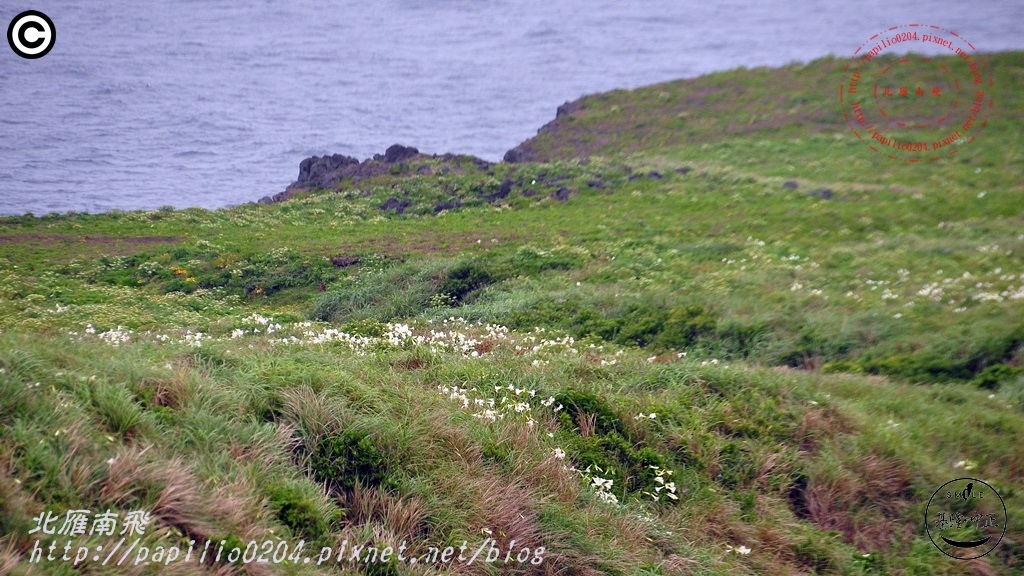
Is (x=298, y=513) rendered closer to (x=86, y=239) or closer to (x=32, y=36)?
(x=32, y=36)

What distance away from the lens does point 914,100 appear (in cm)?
3441

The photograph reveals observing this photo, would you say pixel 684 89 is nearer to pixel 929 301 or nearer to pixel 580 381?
pixel 929 301

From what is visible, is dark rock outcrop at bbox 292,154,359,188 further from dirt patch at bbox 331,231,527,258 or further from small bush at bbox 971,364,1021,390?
small bush at bbox 971,364,1021,390

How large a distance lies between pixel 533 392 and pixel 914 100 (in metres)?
34.0

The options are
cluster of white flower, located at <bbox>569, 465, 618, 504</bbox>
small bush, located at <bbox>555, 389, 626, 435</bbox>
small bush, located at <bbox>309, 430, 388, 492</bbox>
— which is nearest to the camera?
small bush, located at <bbox>309, 430, 388, 492</bbox>

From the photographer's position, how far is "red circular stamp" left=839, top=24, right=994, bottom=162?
95.9ft

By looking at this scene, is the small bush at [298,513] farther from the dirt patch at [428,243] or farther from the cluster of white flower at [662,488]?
the dirt patch at [428,243]

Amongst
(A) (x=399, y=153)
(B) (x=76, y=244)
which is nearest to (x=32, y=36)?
(B) (x=76, y=244)

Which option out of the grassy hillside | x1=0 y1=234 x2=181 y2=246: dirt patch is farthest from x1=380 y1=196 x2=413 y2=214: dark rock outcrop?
x1=0 y1=234 x2=181 y2=246: dirt patch

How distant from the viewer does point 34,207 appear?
19.2 meters

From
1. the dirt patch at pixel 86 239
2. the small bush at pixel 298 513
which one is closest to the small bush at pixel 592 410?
the small bush at pixel 298 513

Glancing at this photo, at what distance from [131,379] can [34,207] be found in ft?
55.6

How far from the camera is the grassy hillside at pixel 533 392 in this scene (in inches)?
181

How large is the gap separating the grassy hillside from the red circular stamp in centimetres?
745
